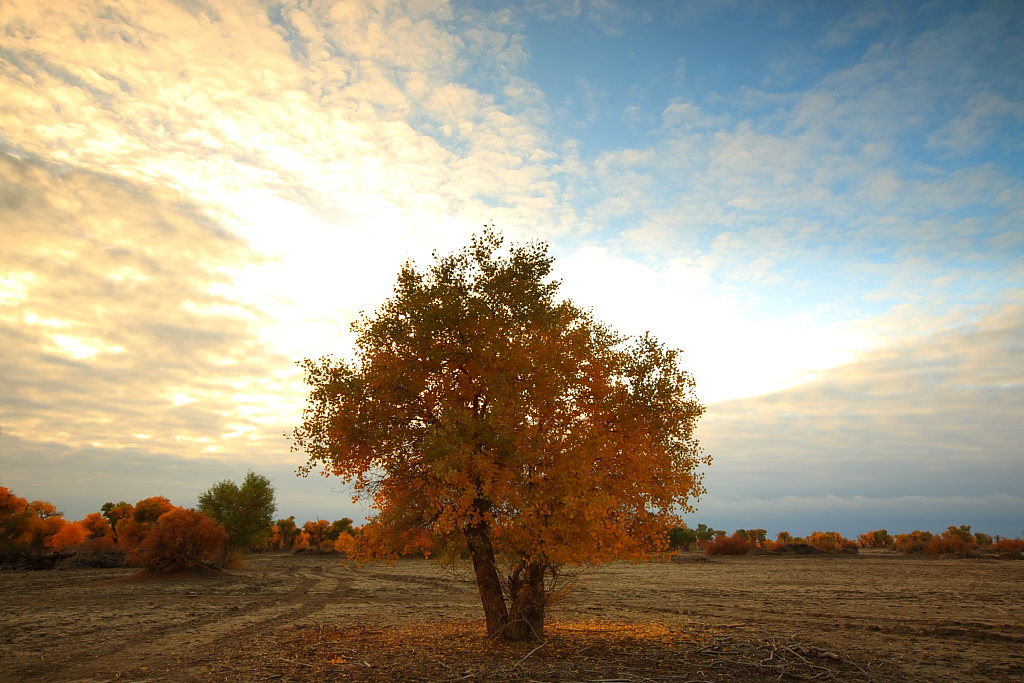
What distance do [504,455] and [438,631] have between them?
30.6 feet

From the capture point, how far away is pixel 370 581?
47438mm

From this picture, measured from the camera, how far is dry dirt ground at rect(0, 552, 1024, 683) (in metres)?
13.8

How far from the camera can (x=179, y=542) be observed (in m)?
45.4

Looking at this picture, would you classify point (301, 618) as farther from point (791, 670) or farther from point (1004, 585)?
point (1004, 585)

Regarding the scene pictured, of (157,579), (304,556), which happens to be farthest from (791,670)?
(304,556)

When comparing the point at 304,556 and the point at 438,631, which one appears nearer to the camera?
the point at 438,631

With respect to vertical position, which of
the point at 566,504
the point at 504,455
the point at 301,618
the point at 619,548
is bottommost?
the point at 301,618

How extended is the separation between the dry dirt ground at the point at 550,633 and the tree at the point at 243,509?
2341 cm

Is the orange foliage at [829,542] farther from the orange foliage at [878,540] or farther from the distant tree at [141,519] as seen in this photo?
the distant tree at [141,519]

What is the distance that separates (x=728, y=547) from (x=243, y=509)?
195 feet

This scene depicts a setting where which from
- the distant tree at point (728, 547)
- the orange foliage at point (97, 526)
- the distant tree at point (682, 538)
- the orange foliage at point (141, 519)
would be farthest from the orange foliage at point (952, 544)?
the orange foliage at point (97, 526)

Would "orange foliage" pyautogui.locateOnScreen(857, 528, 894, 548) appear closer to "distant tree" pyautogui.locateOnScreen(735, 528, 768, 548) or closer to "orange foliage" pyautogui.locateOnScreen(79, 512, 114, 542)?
"distant tree" pyautogui.locateOnScreen(735, 528, 768, 548)

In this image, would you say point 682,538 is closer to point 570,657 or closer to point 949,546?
point 949,546

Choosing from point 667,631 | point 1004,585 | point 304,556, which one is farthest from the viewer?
point 304,556
